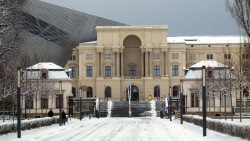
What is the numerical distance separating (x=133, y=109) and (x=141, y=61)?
30273mm

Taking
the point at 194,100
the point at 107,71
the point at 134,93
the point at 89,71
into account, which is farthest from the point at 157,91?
the point at 194,100

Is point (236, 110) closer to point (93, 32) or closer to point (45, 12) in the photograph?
point (45, 12)

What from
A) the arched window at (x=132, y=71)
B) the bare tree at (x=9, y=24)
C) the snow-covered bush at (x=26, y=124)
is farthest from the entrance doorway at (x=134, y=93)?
the bare tree at (x=9, y=24)

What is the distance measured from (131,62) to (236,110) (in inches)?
2715

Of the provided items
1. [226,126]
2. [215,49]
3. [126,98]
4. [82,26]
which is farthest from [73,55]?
[226,126]

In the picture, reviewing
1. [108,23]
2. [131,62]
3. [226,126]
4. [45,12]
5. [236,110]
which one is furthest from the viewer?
[108,23]

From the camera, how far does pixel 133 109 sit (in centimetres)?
9850

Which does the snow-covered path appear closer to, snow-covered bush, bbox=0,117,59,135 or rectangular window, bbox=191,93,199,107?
snow-covered bush, bbox=0,117,59,135

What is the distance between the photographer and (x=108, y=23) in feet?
461

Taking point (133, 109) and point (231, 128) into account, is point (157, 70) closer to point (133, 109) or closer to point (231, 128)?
point (133, 109)

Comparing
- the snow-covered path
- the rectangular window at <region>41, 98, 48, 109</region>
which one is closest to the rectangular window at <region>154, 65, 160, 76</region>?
the rectangular window at <region>41, 98, 48, 109</region>

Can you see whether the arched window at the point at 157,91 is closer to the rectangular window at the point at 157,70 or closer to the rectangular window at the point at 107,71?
the rectangular window at the point at 157,70

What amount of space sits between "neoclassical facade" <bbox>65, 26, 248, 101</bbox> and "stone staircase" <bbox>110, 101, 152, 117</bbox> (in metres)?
16.0

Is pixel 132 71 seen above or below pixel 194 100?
above
